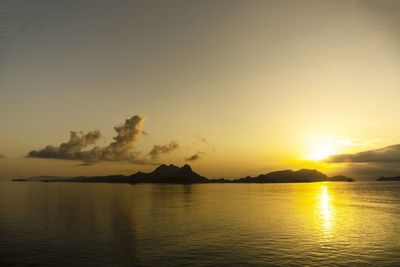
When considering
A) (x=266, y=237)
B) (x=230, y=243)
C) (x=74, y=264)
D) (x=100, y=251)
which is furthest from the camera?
(x=266, y=237)

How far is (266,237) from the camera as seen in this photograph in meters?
61.9

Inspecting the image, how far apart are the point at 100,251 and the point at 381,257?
3986 centimetres

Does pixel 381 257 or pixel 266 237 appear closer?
pixel 381 257

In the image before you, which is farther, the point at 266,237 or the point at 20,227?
the point at 20,227

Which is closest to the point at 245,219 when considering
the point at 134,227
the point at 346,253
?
the point at 134,227

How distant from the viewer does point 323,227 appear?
248ft

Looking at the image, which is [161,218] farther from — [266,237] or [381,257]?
[381,257]

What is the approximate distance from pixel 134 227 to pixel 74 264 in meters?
28.8

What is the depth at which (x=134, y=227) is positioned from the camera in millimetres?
71562

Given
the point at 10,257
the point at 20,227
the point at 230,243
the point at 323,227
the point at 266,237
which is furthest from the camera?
the point at 323,227

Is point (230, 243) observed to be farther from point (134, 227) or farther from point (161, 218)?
point (161, 218)

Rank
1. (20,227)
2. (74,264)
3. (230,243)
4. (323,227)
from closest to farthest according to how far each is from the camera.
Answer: (74,264) < (230,243) < (20,227) < (323,227)

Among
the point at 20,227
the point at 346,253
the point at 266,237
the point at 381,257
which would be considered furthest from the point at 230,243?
the point at 20,227

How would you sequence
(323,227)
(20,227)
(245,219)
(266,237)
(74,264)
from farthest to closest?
1. (245,219)
2. (323,227)
3. (20,227)
4. (266,237)
5. (74,264)
